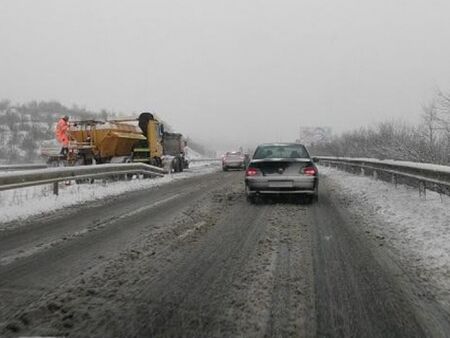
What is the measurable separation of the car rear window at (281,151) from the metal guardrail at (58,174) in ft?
18.8

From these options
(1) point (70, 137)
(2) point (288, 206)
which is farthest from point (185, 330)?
(1) point (70, 137)

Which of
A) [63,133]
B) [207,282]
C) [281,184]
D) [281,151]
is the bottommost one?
[207,282]

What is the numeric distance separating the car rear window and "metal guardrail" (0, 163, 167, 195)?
5732mm

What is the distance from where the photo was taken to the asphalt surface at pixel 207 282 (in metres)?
4.04

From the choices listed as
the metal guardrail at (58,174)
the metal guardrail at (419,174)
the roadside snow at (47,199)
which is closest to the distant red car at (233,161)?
the metal guardrail at (58,174)

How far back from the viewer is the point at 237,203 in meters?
12.9

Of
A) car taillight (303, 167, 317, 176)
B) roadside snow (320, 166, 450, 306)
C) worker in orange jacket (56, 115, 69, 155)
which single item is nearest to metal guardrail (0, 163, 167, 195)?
worker in orange jacket (56, 115, 69, 155)

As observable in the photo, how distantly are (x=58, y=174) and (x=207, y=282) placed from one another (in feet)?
33.8

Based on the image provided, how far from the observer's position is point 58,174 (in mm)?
14492

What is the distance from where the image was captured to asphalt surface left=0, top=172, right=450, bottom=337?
404 centimetres

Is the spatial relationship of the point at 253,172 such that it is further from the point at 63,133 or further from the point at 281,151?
the point at 63,133

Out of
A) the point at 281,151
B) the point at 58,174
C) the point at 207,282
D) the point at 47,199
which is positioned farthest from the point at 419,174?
the point at 58,174

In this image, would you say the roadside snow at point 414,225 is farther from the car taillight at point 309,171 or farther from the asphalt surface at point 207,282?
the car taillight at point 309,171

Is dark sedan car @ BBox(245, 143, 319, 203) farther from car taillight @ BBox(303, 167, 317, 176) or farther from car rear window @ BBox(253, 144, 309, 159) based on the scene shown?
car rear window @ BBox(253, 144, 309, 159)
